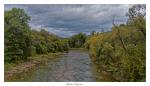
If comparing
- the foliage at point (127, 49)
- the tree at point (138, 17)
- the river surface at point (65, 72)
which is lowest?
the river surface at point (65, 72)

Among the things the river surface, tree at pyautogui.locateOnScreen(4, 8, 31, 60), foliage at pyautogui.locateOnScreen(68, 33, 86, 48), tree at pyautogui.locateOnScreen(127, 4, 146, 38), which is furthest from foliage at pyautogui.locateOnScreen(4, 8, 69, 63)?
tree at pyautogui.locateOnScreen(127, 4, 146, 38)

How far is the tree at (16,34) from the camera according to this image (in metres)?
4.41

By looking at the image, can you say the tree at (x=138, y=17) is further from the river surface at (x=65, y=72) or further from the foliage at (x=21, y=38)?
the foliage at (x=21, y=38)

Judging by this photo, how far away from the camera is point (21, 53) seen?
4.94 metres

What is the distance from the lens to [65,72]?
4.82 m

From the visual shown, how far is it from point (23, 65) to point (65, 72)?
63 centimetres

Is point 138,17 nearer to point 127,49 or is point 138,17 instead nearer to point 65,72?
point 127,49

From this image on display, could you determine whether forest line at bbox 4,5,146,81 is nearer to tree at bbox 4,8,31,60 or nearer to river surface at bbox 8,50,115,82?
tree at bbox 4,8,31,60

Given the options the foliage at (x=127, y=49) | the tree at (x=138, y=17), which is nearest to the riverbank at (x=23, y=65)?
the foliage at (x=127, y=49)

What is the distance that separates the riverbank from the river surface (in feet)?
0.22

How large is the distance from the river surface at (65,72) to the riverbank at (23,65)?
67 mm

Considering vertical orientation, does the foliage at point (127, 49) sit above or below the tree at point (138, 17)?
below

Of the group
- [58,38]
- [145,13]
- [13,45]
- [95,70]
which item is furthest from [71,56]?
[145,13]
